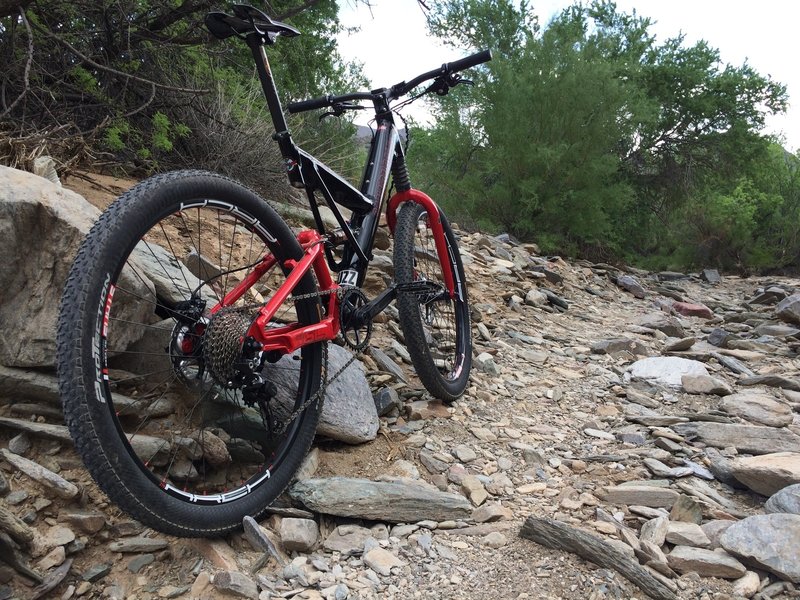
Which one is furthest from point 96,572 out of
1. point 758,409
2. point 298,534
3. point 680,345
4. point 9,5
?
point 680,345

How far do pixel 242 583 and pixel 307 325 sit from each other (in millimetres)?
946

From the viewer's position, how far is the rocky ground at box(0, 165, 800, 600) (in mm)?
1657

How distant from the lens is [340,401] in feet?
8.15

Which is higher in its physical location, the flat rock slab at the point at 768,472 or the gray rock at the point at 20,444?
the gray rock at the point at 20,444

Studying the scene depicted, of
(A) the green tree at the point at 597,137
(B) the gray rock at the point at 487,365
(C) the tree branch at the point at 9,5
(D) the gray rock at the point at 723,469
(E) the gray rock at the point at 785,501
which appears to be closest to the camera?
(E) the gray rock at the point at 785,501

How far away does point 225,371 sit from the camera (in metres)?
1.80

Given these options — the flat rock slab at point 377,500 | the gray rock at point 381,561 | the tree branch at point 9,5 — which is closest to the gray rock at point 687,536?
the flat rock slab at point 377,500

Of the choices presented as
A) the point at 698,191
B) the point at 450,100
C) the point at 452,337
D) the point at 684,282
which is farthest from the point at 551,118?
the point at 452,337

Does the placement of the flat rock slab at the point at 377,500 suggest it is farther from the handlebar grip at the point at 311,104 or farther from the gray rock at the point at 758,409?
the gray rock at the point at 758,409

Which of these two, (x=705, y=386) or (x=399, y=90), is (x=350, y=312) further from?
(x=705, y=386)

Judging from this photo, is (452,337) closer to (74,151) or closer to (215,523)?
(215,523)

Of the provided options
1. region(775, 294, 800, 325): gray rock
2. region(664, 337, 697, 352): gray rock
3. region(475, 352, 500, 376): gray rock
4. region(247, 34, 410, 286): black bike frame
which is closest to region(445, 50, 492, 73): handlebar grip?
region(247, 34, 410, 286): black bike frame

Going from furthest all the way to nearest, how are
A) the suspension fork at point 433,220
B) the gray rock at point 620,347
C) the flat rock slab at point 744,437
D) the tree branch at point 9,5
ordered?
the gray rock at point 620,347 → the suspension fork at point 433,220 → the tree branch at point 9,5 → the flat rock slab at point 744,437

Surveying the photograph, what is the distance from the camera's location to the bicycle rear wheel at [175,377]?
4.68 feet
